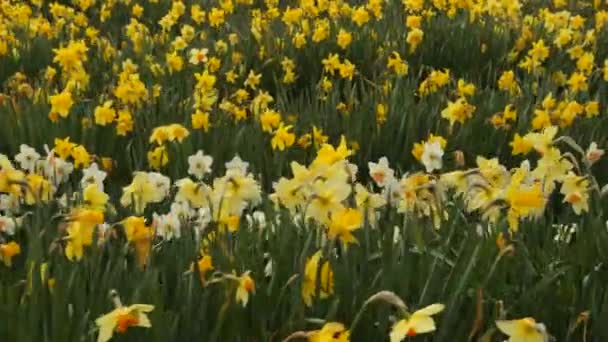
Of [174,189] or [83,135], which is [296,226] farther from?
[83,135]

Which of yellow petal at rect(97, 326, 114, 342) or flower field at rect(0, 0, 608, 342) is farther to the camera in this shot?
flower field at rect(0, 0, 608, 342)

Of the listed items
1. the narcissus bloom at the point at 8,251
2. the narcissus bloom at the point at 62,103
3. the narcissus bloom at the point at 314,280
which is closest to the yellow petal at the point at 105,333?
the narcissus bloom at the point at 314,280

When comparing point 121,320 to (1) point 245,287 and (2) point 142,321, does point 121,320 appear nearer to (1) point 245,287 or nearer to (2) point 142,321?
(2) point 142,321

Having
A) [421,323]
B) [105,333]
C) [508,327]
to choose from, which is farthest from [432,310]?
[105,333]

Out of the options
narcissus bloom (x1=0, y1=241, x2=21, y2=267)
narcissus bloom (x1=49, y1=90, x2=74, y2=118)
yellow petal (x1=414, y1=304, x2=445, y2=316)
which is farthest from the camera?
narcissus bloom (x1=49, y1=90, x2=74, y2=118)

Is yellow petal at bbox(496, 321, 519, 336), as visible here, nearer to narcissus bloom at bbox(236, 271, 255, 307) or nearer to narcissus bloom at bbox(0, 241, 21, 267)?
narcissus bloom at bbox(236, 271, 255, 307)

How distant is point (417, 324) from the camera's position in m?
1.44


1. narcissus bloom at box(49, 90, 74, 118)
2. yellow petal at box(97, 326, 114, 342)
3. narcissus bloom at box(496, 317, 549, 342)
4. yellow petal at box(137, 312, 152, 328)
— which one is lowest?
narcissus bloom at box(496, 317, 549, 342)

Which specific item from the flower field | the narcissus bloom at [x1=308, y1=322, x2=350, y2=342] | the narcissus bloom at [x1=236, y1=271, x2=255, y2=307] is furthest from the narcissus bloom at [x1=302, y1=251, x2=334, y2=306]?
the narcissus bloom at [x1=308, y1=322, x2=350, y2=342]

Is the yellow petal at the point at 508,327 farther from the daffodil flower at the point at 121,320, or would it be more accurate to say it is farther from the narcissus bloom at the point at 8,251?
the narcissus bloom at the point at 8,251

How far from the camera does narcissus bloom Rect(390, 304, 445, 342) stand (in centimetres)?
142

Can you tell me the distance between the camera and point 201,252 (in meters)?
1.98

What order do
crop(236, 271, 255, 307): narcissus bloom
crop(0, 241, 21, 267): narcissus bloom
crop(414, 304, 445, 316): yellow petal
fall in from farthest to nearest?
crop(0, 241, 21, 267): narcissus bloom → crop(236, 271, 255, 307): narcissus bloom → crop(414, 304, 445, 316): yellow petal

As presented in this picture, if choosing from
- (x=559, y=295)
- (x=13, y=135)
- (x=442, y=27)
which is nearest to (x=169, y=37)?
(x=442, y=27)
